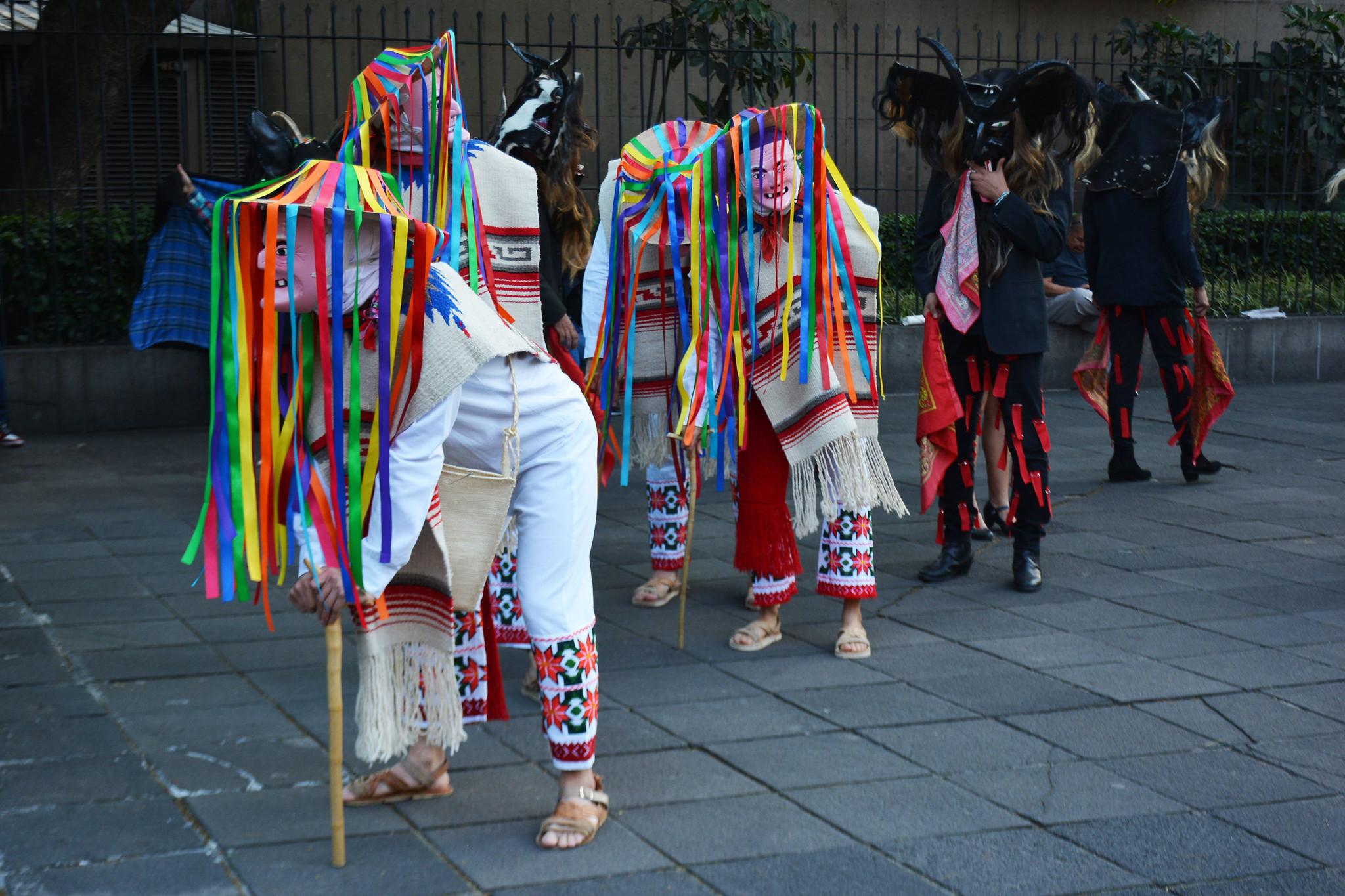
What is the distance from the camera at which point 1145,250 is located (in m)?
7.54

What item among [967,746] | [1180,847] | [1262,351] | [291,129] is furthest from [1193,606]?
[1262,351]

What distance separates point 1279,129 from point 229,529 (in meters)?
12.7

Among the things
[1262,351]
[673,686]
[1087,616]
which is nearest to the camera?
[673,686]

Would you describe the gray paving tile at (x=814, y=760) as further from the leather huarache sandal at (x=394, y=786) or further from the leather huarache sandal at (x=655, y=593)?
the leather huarache sandal at (x=655, y=593)

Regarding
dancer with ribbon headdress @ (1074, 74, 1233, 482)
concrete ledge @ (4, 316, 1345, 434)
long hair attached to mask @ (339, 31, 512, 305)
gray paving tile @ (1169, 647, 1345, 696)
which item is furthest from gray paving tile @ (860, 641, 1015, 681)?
concrete ledge @ (4, 316, 1345, 434)

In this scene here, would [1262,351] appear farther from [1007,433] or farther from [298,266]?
[298,266]

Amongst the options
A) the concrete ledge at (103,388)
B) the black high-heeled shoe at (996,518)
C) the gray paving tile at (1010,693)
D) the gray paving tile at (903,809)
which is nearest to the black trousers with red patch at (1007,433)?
the black high-heeled shoe at (996,518)

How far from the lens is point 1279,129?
13227mm

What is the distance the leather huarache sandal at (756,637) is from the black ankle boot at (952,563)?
105 centimetres

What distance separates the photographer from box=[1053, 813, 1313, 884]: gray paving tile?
9.78ft

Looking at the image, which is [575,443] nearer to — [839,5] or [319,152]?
[319,152]

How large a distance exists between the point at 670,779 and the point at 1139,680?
1.62 m

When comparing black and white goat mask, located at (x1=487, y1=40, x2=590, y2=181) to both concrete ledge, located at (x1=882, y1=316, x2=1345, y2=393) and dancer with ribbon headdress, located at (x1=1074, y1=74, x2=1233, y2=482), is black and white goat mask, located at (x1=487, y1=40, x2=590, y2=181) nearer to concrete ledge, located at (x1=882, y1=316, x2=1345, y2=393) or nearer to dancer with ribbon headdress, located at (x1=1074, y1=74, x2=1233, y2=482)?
dancer with ribbon headdress, located at (x1=1074, y1=74, x2=1233, y2=482)

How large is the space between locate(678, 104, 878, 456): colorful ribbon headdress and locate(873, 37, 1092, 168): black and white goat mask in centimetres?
91
